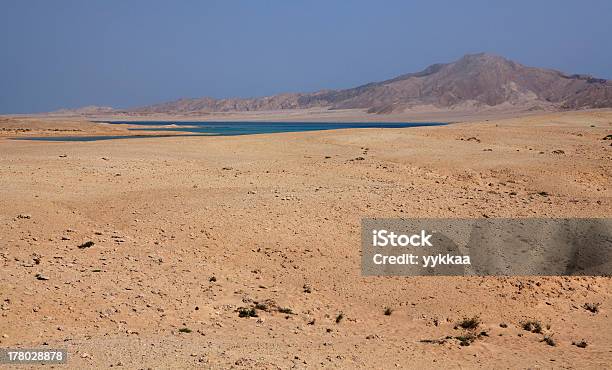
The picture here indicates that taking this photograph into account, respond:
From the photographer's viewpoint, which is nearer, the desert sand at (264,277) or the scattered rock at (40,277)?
the desert sand at (264,277)

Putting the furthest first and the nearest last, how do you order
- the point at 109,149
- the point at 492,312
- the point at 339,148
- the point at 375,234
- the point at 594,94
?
the point at 594,94
the point at 339,148
the point at 109,149
the point at 375,234
the point at 492,312

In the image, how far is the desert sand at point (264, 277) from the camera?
7793 millimetres

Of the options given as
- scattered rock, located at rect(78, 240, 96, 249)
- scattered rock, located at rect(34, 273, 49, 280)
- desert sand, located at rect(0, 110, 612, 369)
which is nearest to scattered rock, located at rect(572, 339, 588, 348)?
desert sand, located at rect(0, 110, 612, 369)

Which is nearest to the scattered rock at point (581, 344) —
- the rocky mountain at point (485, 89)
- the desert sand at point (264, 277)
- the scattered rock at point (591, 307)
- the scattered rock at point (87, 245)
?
the desert sand at point (264, 277)

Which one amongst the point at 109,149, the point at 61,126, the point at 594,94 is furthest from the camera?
the point at 594,94

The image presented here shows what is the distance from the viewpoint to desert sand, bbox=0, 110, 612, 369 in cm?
779

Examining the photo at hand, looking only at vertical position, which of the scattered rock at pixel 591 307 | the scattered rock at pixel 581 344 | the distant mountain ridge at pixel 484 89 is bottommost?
the scattered rock at pixel 591 307

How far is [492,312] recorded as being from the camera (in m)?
9.66

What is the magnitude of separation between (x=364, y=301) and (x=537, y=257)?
11.9 ft

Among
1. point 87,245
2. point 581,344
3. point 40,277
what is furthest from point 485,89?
point 40,277

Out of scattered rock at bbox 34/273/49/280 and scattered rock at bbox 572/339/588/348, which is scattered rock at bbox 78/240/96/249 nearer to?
scattered rock at bbox 34/273/49/280

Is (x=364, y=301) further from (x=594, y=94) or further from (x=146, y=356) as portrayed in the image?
(x=594, y=94)

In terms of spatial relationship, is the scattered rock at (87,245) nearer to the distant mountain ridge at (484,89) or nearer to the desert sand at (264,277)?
the desert sand at (264,277)

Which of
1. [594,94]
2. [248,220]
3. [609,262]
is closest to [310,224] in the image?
[248,220]
